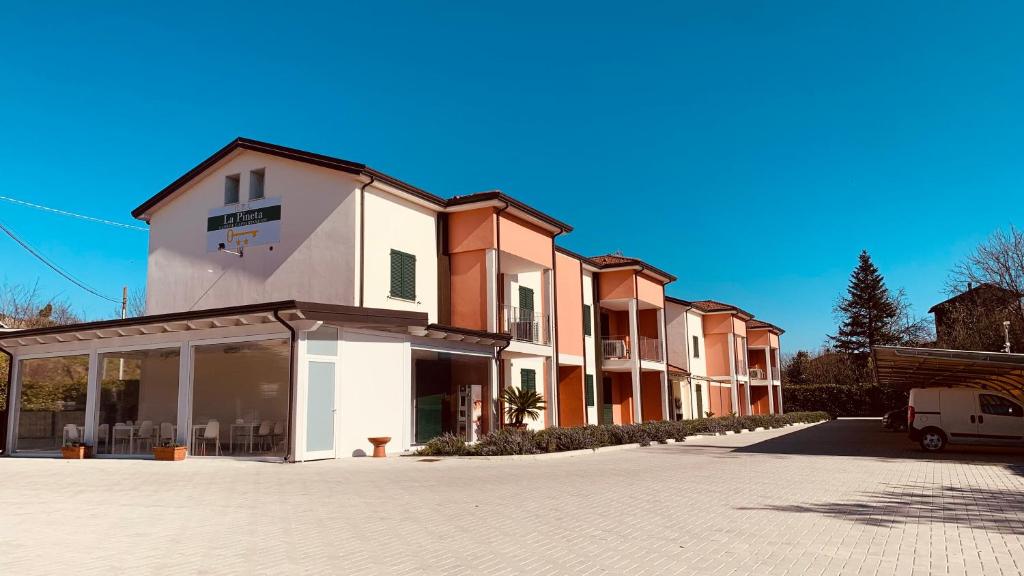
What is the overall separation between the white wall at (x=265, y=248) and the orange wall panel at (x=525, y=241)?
16.5ft

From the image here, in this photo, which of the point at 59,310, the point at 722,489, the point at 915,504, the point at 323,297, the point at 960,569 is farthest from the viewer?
the point at 59,310

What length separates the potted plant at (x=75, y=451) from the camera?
56.7 feet

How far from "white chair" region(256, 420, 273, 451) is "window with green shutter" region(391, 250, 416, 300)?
454cm

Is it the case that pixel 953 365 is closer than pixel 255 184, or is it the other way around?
pixel 953 365

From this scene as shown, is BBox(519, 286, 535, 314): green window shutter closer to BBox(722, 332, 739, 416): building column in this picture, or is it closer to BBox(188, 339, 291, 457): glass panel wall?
BBox(188, 339, 291, 457): glass panel wall

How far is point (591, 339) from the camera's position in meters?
29.0

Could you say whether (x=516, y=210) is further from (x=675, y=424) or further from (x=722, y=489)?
(x=722, y=489)

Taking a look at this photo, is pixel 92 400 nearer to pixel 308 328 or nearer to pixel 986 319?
pixel 308 328

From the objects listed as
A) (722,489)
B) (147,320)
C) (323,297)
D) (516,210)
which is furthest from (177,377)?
(722,489)

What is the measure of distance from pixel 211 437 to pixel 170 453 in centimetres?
107

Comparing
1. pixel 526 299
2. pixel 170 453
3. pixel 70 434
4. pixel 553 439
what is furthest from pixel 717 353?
pixel 70 434

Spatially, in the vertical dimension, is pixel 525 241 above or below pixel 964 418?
above

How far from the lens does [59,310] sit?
41594mm

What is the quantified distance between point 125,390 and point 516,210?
11.8 m
